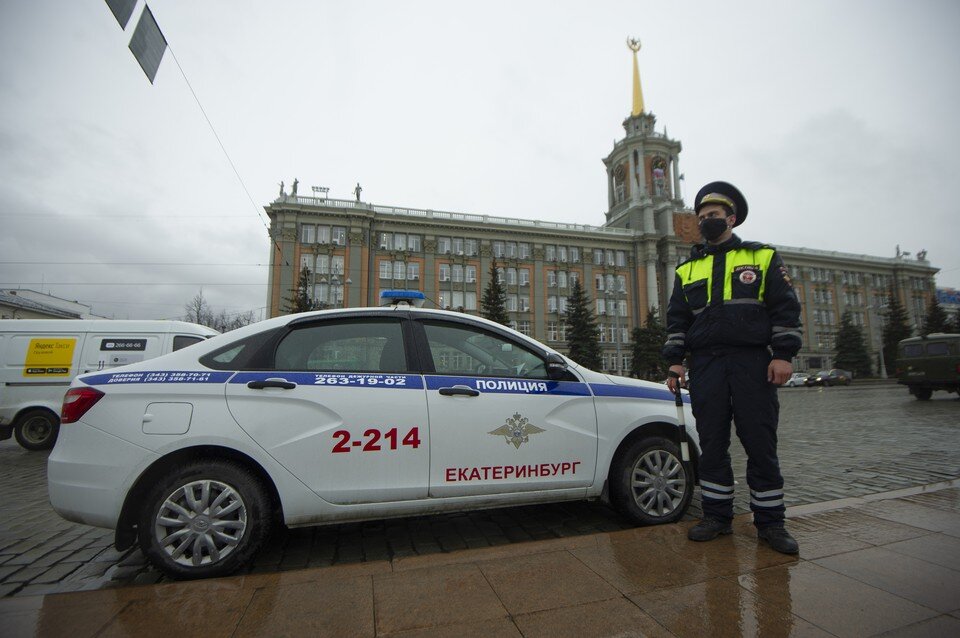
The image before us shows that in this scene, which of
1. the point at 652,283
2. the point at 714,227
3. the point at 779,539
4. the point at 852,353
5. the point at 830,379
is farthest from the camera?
the point at 652,283

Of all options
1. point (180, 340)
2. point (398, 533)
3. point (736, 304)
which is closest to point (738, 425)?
point (736, 304)

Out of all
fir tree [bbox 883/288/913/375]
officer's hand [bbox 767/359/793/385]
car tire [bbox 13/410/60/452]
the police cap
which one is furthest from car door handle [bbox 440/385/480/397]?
fir tree [bbox 883/288/913/375]

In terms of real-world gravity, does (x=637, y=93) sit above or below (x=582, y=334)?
above

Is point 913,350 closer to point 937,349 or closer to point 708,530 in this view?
point 937,349

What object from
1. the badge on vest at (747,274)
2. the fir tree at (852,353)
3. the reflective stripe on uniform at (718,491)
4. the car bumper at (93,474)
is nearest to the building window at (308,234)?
the car bumper at (93,474)

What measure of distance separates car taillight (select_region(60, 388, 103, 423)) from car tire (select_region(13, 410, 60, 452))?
28.1 ft

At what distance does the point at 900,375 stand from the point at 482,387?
19221 mm

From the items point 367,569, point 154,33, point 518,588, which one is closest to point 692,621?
point 518,588

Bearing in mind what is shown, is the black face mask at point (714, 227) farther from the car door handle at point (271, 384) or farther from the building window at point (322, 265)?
the building window at point (322, 265)

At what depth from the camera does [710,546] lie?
9.15ft

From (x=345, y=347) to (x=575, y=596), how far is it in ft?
6.80

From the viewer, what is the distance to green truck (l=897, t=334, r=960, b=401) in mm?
13797

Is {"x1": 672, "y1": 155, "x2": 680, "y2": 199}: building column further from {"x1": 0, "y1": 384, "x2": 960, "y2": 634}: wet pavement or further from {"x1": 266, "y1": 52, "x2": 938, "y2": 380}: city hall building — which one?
{"x1": 0, "y1": 384, "x2": 960, "y2": 634}: wet pavement

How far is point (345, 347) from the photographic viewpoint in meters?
3.13
